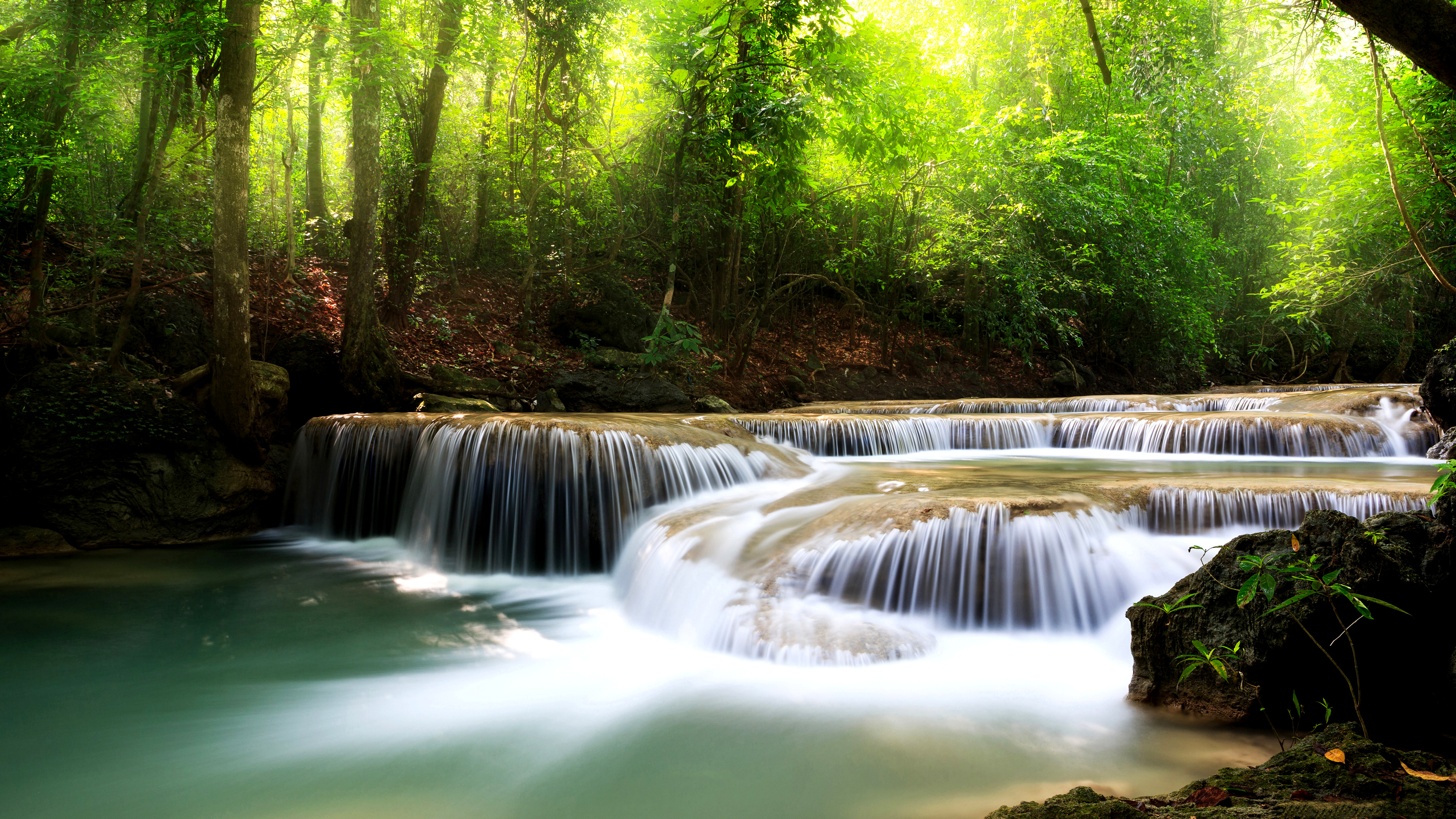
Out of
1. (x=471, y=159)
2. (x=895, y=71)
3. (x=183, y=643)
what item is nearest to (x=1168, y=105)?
(x=895, y=71)

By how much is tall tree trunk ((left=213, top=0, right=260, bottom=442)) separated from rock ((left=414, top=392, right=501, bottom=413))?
7.32ft

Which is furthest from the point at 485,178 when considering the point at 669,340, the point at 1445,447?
the point at 1445,447

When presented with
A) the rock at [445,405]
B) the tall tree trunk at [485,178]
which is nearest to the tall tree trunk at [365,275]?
the rock at [445,405]

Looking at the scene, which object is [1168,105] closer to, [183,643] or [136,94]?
[183,643]

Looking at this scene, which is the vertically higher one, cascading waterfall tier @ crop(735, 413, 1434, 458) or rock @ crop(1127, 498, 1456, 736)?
Result: cascading waterfall tier @ crop(735, 413, 1434, 458)

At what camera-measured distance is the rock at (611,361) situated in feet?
40.9

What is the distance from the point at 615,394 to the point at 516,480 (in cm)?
502

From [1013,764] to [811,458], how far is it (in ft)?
21.2

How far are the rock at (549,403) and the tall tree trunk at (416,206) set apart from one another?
8.27ft

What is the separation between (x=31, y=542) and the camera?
258 inches

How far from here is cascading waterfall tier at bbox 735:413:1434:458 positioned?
8.18 m

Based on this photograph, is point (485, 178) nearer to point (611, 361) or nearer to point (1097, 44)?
point (611, 361)

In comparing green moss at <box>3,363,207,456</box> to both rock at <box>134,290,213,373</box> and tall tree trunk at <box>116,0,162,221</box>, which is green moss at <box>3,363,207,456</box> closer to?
rock at <box>134,290,213,373</box>

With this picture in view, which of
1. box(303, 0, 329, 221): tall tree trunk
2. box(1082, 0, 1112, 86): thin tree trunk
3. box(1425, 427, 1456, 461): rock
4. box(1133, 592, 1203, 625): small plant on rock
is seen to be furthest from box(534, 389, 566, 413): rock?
box(1425, 427, 1456, 461): rock
